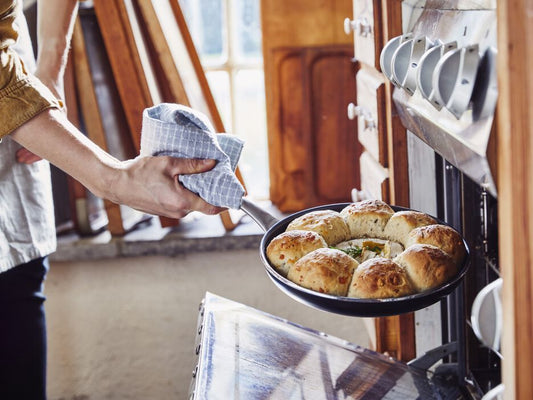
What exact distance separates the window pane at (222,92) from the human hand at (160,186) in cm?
124

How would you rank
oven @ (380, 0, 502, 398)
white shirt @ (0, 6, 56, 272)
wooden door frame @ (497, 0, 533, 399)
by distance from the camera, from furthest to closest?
white shirt @ (0, 6, 56, 272), oven @ (380, 0, 502, 398), wooden door frame @ (497, 0, 533, 399)

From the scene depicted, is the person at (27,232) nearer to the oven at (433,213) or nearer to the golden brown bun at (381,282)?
the oven at (433,213)

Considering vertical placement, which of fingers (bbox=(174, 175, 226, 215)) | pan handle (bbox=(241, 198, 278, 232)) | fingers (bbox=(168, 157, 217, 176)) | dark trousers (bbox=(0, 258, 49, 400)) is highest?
fingers (bbox=(168, 157, 217, 176))

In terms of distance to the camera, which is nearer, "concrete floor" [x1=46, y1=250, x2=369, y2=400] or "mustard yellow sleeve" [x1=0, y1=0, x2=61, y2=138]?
"mustard yellow sleeve" [x1=0, y1=0, x2=61, y2=138]

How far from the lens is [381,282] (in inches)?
32.2

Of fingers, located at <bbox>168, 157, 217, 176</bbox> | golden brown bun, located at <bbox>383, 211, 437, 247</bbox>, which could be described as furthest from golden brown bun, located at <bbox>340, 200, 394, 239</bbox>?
fingers, located at <bbox>168, 157, 217, 176</bbox>

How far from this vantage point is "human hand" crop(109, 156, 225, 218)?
0.97 meters

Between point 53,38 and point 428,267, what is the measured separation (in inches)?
38.5

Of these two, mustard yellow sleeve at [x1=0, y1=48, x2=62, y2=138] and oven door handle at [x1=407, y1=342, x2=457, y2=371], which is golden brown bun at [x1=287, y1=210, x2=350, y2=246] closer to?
oven door handle at [x1=407, y1=342, x2=457, y2=371]

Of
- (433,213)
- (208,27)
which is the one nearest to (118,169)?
(433,213)

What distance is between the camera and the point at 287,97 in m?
2.07

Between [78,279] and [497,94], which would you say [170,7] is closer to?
[78,279]

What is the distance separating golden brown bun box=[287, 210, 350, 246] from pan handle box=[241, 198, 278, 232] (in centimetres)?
3

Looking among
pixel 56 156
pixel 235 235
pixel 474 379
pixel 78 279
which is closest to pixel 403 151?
pixel 474 379
